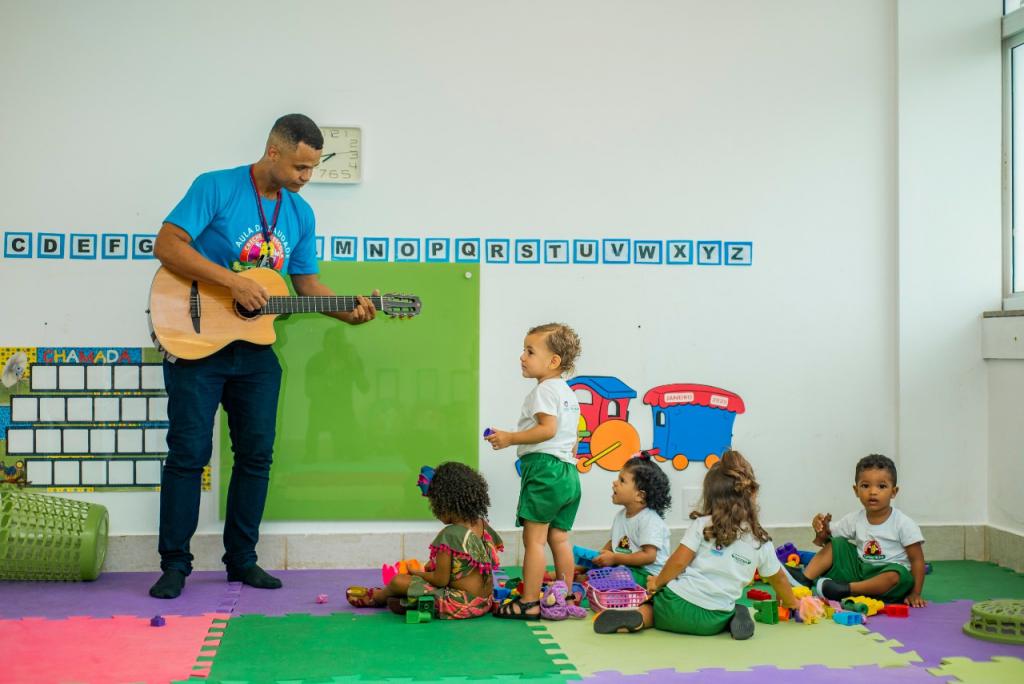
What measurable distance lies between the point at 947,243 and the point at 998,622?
2249 mm

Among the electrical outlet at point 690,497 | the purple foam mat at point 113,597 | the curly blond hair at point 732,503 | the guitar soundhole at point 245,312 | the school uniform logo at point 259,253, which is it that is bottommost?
the purple foam mat at point 113,597

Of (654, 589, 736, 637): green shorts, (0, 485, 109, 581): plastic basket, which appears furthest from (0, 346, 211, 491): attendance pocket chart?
(654, 589, 736, 637): green shorts

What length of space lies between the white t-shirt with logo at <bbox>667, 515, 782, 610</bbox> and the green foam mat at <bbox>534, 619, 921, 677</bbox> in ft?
0.44

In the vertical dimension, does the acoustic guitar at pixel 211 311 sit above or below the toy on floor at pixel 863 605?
above

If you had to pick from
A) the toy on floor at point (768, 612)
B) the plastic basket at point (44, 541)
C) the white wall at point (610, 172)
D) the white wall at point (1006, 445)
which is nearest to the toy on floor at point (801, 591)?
the toy on floor at point (768, 612)

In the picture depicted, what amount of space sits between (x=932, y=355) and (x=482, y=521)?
2.60 metres

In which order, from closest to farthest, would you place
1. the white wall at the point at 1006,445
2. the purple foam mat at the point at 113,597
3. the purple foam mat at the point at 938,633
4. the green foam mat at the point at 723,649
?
the green foam mat at the point at 723,649 → the purple foam mat at the point at 938,633 → the purple foam mat at the point at 113,597 → the white wall at the point at 1006,445

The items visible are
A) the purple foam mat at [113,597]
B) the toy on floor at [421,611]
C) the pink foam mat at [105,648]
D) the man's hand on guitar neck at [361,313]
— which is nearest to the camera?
the pink foam mat at [105,648]

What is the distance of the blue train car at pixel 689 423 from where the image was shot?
5090mm

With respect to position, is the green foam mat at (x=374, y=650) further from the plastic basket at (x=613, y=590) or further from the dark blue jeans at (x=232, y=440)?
the dark blue jeans at (x=232, y=440)

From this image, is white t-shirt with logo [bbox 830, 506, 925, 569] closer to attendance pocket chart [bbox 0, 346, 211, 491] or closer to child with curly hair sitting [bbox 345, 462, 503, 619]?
child with curly hair sitting [bbox 345, 462, 503, 619]

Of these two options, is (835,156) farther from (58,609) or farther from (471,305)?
(58,609)

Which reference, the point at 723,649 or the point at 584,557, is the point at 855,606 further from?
the point at 584,557

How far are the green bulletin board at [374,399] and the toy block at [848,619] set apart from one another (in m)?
1.82
